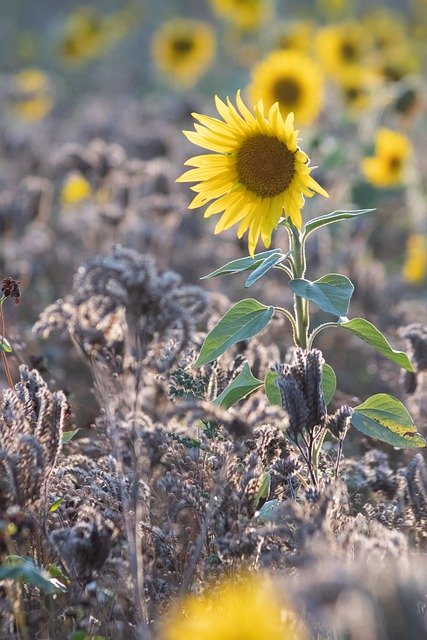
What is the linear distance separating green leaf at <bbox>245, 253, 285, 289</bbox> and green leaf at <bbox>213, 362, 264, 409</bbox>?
246mm

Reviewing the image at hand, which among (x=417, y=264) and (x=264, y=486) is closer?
(x=264, y=486)

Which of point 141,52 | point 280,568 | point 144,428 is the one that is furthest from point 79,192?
point 141,52

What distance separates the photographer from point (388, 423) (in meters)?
2.37

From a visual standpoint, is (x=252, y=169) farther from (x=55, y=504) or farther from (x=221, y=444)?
(x=55, y=504)

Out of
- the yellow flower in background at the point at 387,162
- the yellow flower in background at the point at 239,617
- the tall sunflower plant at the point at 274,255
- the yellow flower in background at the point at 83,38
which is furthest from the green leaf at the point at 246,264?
the yellow flower in background at the point at 83,38

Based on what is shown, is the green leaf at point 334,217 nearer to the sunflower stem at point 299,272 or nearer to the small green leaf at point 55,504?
the sunflower stem at point 299,272

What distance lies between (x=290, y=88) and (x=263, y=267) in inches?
174

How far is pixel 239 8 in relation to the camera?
9242mm

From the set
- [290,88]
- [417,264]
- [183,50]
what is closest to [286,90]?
[290,88]

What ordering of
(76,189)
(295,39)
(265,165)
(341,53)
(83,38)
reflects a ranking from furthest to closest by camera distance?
1. (83,38)
2. (295,39)
3. (341,53)
4. (76,189)
5. (265,165)

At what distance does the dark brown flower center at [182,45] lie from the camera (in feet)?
32.9

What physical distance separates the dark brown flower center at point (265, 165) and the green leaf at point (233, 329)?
0.36 metres

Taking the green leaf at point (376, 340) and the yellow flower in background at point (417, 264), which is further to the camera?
the yellow flower in background at point (417, 264)

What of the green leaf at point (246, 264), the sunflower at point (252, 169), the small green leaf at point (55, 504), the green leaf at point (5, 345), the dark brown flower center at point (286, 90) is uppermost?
the dark brown flower center at point (286, 90)
